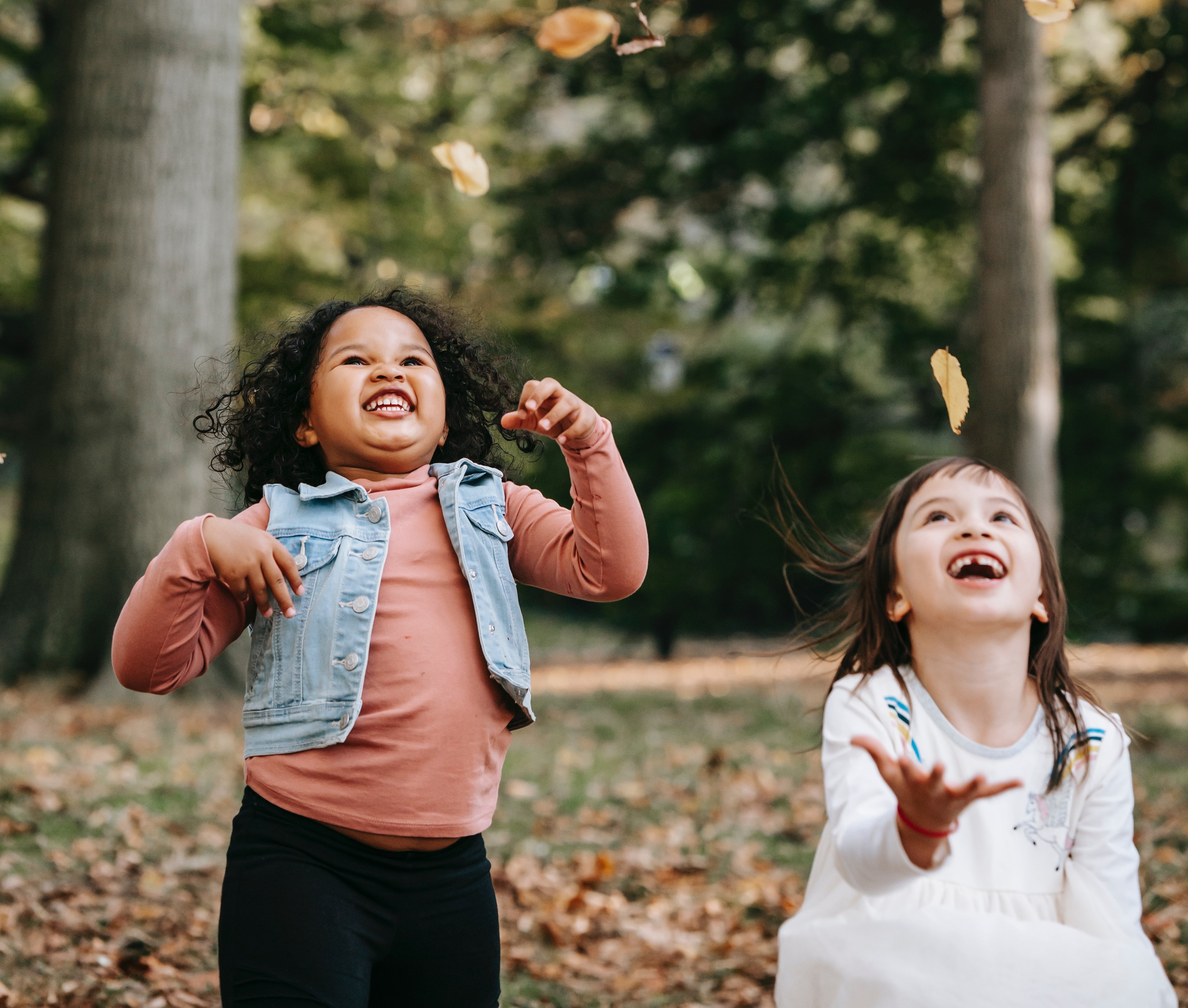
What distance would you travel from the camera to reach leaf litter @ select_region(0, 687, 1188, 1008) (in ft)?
11.1

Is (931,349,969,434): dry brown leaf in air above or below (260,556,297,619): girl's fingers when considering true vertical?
above

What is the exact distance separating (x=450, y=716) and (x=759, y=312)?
10193 millimetres

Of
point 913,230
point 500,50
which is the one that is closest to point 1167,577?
point 913,230

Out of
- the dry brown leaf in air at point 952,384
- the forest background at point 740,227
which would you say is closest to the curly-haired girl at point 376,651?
the dry brown leaf in air at point 952,384

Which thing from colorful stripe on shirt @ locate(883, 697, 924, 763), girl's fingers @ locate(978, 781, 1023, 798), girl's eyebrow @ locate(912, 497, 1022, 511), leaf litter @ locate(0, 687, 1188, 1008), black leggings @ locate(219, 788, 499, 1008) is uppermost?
girl's eyebrow @ locate(912, 497, 1022, 511)

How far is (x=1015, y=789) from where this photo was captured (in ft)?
6.87

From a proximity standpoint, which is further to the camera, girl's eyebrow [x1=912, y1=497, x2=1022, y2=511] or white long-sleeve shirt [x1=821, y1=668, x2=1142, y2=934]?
girl's eyebrow [x1=912, y1=497, x2=1022, y2=511]

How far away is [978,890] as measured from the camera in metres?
2.03

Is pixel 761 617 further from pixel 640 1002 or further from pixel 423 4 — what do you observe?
pixel 640 1002

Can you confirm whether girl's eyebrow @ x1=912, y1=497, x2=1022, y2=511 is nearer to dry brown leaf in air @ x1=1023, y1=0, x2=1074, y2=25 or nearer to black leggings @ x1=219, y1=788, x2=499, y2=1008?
dry brown leaf in air @ x1=1023, y1=0, x2=1074, y2=25

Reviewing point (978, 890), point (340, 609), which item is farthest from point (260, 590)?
point (978, 890)

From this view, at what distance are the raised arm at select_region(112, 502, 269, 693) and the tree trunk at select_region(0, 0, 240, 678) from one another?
197 inches

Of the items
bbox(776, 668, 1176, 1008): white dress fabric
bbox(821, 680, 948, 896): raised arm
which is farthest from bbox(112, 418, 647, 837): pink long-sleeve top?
bbox(776, 668, 1176, 1008): white dress fabric

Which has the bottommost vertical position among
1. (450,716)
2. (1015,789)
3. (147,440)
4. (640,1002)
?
(640,1002)
